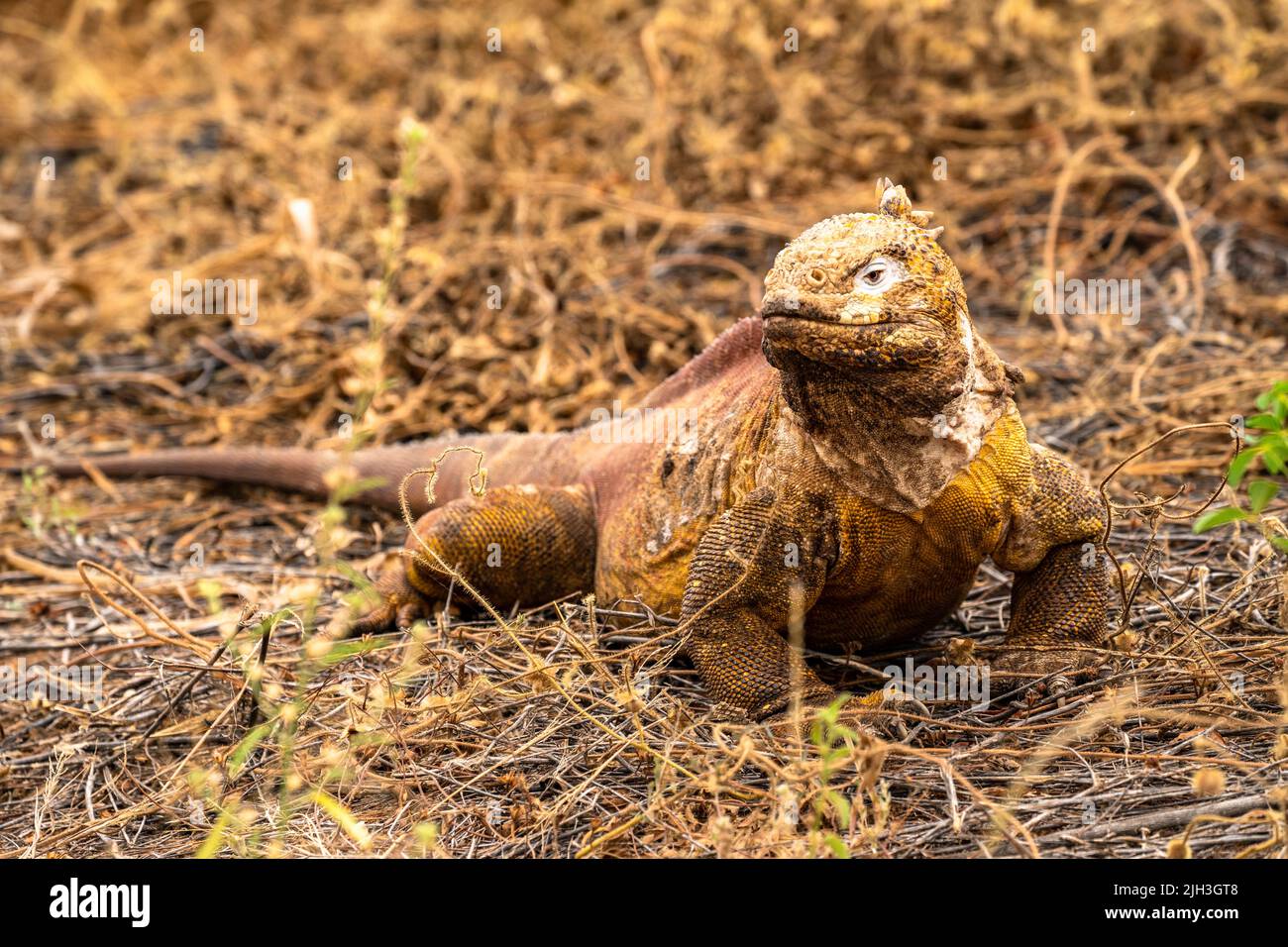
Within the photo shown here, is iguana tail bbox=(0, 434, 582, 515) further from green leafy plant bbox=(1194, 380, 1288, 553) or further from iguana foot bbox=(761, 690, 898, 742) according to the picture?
green leafy plant bbox=(1194, 380, 1288, 553)

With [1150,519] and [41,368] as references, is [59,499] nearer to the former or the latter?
[41,368]

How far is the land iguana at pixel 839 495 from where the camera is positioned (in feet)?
11.6

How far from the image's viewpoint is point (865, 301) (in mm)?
3480

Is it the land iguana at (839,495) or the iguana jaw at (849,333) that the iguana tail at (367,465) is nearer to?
the land iguana at (839,495)

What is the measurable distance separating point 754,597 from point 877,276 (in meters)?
0.97

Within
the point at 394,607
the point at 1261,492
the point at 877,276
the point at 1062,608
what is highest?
the point at 877,276

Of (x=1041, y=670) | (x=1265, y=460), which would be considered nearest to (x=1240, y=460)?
(x=1265, y=460)

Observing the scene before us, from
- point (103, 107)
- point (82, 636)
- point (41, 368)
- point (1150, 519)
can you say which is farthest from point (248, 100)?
point (1150, 519)

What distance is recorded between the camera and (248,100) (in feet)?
39.1

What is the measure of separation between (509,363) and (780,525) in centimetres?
360

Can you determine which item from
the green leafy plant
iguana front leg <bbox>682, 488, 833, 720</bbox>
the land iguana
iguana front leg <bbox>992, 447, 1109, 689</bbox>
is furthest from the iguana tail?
the green leafy plant

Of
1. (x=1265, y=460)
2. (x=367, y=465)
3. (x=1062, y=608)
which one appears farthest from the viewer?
(x=367, y=465)

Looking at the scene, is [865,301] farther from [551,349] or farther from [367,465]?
[551,349]

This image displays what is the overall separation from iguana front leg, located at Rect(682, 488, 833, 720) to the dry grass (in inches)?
7.3
